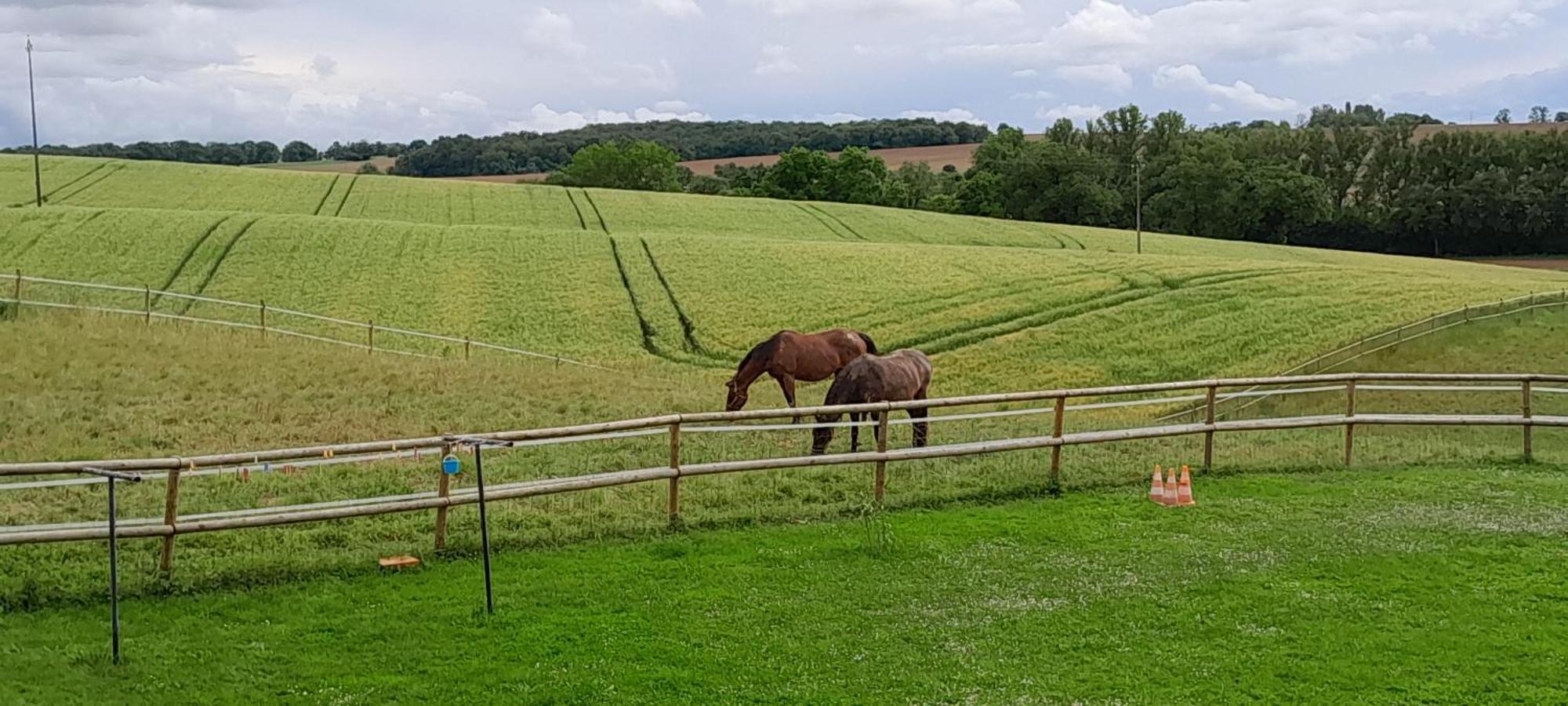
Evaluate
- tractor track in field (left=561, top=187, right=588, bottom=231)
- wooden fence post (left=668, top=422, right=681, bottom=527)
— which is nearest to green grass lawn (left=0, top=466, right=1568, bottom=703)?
wooden fence post (left=668, top=422, right=681, bottom=527)

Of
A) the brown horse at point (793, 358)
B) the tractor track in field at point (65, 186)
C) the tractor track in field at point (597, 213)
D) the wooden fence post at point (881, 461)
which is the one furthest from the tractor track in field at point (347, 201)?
the wooden fence post at point (881, 461)

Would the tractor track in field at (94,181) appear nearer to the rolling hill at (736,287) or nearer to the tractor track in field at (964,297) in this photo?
the rolling hill at (736,287)

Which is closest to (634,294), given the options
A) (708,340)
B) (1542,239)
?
(708,340)

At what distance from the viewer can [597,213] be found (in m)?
46.7

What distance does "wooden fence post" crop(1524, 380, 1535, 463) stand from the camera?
1277 cm

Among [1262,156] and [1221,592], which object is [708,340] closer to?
[1221,592]

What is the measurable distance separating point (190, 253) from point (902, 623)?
96.2 ft

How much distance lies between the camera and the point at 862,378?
14.0m

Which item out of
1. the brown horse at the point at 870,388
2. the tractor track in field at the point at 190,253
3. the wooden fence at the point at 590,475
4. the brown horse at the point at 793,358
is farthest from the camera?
the tractor track in field at the point at 190,253

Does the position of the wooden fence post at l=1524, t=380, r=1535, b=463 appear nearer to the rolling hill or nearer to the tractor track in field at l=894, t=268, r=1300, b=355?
the rolling hill

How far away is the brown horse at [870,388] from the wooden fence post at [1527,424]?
248 inches

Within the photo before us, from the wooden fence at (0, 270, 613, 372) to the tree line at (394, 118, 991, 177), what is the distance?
5865 centimetres

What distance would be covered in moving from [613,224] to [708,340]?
60.8ft

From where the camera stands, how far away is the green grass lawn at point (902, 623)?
6625 mm
